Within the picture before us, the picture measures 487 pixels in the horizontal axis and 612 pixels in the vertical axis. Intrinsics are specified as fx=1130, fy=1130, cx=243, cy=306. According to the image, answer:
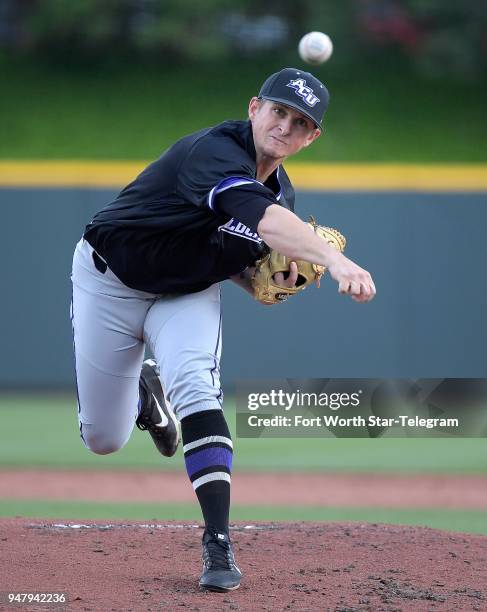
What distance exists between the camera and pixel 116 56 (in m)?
15.1

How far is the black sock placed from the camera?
3287 millimetres

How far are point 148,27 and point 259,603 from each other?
1239 cm

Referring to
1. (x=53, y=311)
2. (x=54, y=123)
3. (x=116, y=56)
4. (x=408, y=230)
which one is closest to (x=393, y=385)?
(x=408, y=230)

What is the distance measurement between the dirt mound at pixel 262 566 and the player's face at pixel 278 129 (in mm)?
1309

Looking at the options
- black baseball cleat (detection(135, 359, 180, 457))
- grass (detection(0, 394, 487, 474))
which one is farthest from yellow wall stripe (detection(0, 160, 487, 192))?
black baseball cleat (detection(135, 359, 180, 457))

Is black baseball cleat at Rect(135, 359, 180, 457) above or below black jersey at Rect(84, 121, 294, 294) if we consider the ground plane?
below

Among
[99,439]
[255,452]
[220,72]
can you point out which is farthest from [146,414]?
[220,72]

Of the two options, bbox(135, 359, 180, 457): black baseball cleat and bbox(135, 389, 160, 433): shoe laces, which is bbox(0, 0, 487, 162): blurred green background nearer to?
bbox(135, 359, 180, 457): black baseball cleat

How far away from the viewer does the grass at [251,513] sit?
526 centimetres

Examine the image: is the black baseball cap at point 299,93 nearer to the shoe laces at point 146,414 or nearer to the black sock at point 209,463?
the black sock at point 209,463

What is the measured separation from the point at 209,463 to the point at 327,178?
21.0ft

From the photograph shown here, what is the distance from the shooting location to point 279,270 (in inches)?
144
